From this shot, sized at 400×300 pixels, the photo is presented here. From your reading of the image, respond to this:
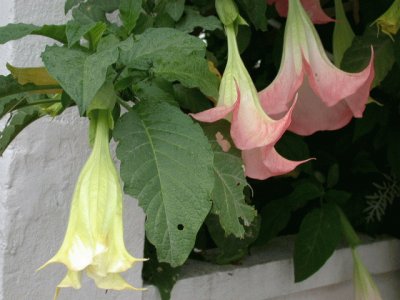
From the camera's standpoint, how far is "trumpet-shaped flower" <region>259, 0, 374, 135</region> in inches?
31.0

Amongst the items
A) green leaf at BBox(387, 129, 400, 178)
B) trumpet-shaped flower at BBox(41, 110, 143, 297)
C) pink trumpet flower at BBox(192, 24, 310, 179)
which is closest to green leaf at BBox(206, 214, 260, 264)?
green leaf at BBox(387, 129, 400, 178)

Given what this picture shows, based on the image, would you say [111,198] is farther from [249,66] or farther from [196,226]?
[249,66]

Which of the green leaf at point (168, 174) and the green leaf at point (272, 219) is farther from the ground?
the green leaf at point (168, 174)

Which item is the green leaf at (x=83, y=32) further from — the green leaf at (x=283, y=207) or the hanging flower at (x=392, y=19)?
the green leaf at (x=283, y=207)

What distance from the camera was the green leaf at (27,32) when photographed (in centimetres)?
73

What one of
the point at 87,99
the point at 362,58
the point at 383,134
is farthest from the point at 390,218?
the point at 87,99

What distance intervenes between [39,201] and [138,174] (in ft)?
1.50

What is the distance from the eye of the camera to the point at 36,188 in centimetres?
110

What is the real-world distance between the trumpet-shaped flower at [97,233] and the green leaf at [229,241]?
0.64 meters

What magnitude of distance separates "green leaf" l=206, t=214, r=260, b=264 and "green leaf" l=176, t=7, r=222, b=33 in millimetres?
487

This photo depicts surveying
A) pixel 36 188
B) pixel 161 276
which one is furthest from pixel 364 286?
pixel 36 188

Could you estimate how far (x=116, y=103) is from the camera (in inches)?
30.4

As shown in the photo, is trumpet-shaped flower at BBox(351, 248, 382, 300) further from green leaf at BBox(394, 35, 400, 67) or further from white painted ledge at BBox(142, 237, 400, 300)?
green leaf at BBox(394, 35, 400, 67)

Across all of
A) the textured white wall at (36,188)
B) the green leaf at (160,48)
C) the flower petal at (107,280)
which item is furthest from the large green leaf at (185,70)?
the textured white wall at (36,188)
